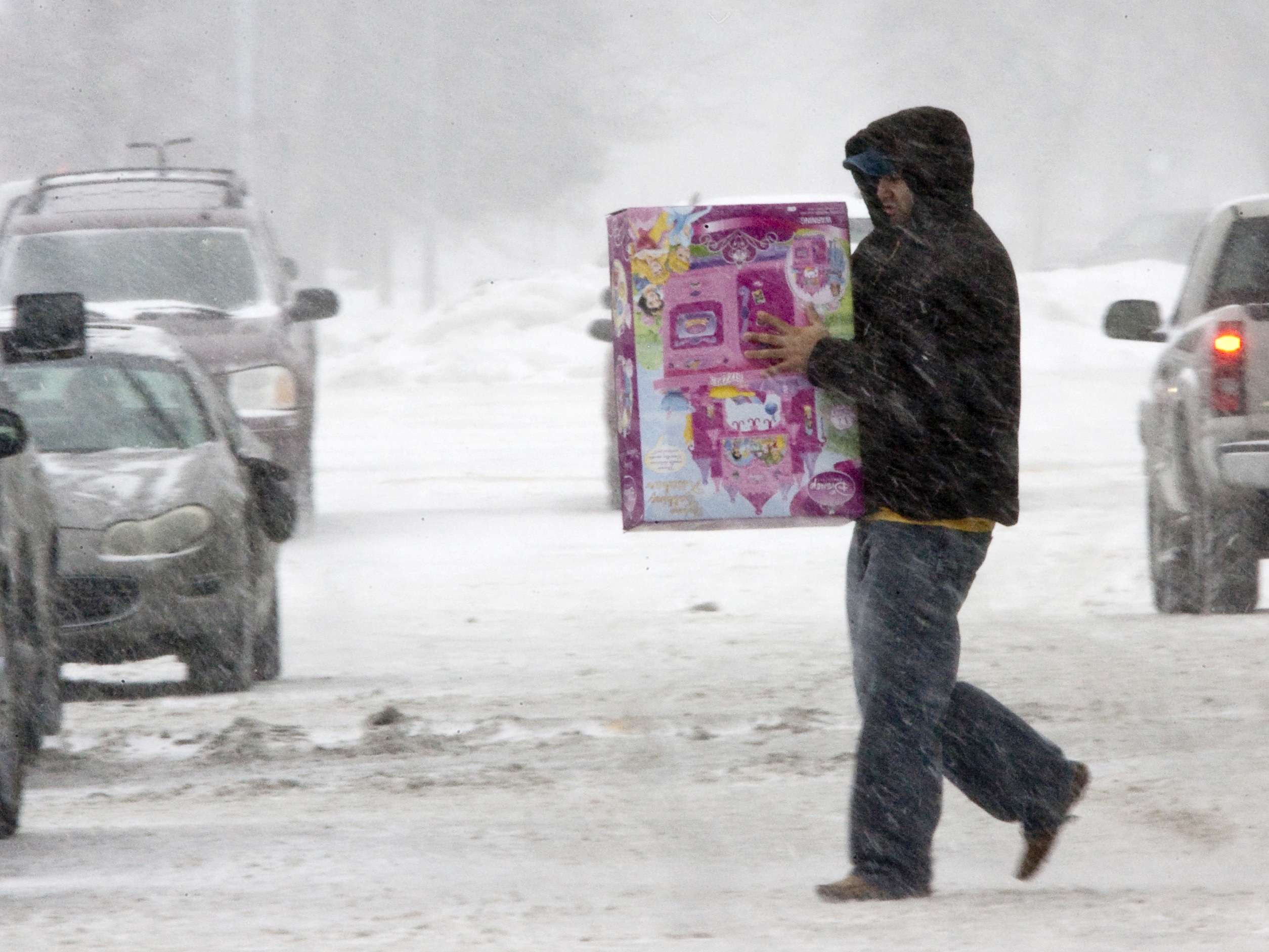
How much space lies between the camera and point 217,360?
524 inches

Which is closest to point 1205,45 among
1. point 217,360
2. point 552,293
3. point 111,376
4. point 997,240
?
point 552,293

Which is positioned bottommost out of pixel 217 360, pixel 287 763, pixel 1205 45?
pixel 287 763

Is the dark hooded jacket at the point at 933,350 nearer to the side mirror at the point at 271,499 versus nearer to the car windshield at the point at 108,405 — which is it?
the side mirror at the point at 271,499

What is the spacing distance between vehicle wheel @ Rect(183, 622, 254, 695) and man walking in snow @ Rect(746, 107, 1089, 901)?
13.2 ft

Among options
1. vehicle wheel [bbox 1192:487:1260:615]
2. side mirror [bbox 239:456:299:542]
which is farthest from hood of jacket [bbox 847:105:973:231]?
vehicle wheel [bbox 1192:487:1260:615]

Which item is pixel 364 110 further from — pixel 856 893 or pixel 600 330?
pixel 856 893

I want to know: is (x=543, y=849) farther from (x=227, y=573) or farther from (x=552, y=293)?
(x=552, y=293)

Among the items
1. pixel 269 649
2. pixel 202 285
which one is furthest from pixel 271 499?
pixel 202 285

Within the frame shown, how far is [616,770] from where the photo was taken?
6.77m

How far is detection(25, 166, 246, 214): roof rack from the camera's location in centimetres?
1495

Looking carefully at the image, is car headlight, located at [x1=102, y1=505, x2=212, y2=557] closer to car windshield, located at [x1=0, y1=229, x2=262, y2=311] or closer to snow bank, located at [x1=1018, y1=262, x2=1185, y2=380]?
car windshield, located at [x1=0, y1=229, x2=262, y2=311]

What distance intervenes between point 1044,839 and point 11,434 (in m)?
2.51

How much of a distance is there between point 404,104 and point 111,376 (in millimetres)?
50355

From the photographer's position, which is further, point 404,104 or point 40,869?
point 404,104
